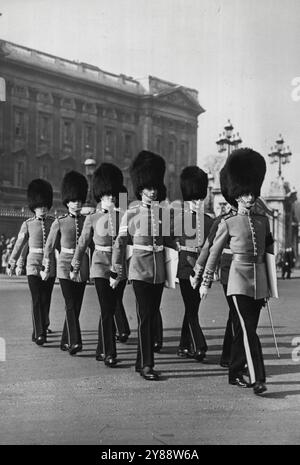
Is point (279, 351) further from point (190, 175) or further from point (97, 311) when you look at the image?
point (97, 311)

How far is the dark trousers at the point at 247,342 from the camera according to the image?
18.6 feet

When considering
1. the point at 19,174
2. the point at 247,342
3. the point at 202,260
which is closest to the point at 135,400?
the point at 247,342

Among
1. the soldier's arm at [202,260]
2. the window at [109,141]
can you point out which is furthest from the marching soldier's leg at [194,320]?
the window at [109,141]

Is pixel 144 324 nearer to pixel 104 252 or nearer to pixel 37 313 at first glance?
pixel 104 252

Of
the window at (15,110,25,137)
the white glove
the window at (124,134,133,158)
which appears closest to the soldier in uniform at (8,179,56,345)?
the white glove

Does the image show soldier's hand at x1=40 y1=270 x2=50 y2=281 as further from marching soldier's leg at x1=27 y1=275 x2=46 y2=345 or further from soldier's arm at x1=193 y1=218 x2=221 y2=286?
soldier's arm at x1=193 y1=218 x2=221 y2=286

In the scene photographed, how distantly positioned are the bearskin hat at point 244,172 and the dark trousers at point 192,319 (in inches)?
47.1

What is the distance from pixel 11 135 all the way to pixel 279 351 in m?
37.0

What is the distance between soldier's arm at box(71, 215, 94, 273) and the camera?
285 inches

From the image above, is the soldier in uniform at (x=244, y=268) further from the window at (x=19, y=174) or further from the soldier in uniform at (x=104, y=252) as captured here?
the window at (x=19, y=174)

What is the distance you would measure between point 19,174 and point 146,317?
126 feet

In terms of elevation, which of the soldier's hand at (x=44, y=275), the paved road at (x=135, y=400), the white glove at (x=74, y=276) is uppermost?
the white glove at (x=74, y=276)

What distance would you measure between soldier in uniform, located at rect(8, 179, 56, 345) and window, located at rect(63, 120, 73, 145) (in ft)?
128
